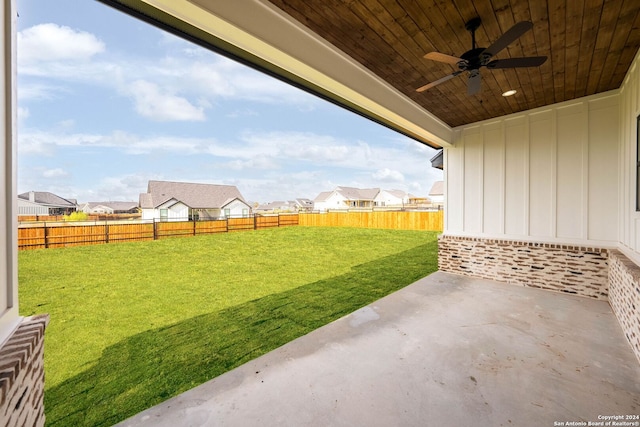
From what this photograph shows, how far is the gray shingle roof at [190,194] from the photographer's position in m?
21.3

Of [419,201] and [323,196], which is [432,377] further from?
[323,196]

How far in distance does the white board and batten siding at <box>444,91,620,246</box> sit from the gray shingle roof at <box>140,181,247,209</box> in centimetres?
2122

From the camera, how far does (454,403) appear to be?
197cm

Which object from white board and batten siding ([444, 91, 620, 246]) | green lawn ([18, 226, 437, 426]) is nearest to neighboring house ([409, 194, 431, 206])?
green lawn ([18, 226, 437, 426])

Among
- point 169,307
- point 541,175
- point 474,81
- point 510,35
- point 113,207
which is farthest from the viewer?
point 113,207

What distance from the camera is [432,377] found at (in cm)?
226

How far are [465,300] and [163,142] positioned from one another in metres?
37.6

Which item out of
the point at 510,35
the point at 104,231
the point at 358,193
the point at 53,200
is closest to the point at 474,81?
the point at 510,35

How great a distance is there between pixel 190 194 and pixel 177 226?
11.3m

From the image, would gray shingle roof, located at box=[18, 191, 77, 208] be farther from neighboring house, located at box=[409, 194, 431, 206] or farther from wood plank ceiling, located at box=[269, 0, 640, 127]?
neighboring house, located at box=[409, 194, 431, 206]

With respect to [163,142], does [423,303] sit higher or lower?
lower

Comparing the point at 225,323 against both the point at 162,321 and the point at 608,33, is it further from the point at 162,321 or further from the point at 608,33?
the point at 608,33

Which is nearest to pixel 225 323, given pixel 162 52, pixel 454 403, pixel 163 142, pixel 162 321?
pixel 162 321

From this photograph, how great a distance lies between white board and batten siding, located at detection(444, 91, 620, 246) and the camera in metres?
4.13
